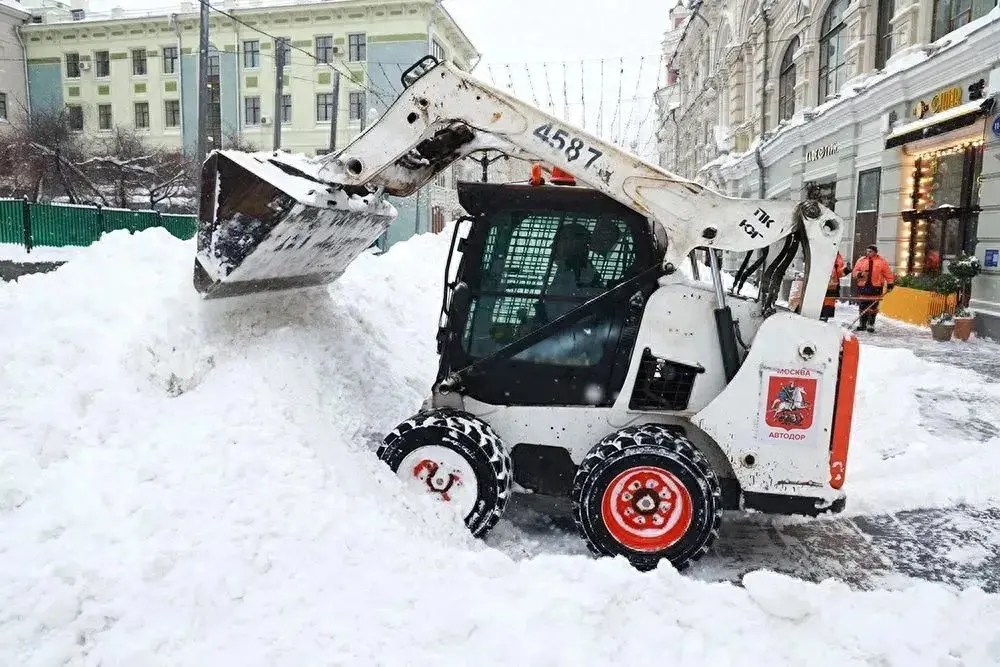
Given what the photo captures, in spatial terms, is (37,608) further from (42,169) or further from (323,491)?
(42,169)

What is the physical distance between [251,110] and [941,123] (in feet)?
136

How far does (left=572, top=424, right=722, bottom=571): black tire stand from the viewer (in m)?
3.97

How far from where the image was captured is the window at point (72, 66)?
49.2 meters

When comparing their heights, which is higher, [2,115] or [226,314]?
[2,115]

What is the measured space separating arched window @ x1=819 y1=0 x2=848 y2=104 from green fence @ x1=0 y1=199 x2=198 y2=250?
637 inches

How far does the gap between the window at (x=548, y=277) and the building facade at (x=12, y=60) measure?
5277 centimetres

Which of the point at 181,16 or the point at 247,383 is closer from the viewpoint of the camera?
the point at 247,383

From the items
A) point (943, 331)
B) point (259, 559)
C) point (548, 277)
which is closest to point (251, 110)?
point (943, 331)

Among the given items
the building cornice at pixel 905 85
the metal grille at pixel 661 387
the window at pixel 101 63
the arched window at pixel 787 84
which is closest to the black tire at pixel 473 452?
the metal grille at pixel 661 387

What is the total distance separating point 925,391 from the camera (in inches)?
346

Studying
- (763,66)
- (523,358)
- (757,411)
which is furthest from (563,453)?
(763,66)

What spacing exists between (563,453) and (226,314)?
2.45 m

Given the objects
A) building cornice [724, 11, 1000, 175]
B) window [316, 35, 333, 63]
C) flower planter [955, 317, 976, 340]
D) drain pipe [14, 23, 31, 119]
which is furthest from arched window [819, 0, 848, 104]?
drain pipe [14, 23, 31, 119]

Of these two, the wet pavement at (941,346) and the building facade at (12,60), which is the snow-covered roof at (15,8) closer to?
the building facade at (12,60)
